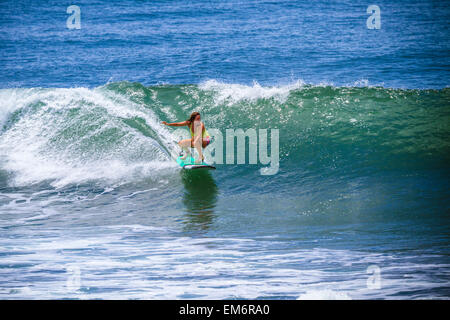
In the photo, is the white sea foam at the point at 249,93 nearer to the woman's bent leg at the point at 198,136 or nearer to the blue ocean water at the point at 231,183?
the blue ocean water at the point at 231,183

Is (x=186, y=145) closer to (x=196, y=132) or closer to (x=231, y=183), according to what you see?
(x=196, y=132)

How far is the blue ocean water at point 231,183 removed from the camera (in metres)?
5.84

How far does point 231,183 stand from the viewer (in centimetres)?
1032

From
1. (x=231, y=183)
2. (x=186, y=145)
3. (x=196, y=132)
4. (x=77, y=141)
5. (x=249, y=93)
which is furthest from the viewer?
(x=249, y=93)

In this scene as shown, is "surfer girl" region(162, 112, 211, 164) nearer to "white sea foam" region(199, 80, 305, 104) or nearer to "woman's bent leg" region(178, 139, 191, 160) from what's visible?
"woman's bent leg" region(178, 139, 191, 160)

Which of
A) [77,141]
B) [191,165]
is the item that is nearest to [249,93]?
[191,165]

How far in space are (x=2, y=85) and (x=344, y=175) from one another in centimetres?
1548

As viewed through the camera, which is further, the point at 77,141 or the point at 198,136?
the point at 77,141

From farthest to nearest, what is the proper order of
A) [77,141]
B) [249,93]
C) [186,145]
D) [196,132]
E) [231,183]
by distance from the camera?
1. [249,93]
2. [77,141]
3. [231,183]
4. [186,145]
5. [196,132]

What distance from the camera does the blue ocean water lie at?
584 centimetres

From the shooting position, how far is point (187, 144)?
402 inches

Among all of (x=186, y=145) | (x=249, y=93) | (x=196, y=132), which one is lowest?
(x=186, y=145)

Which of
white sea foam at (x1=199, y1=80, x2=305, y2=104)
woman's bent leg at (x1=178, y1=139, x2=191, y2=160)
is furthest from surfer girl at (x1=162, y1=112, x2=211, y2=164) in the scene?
white sea foam at (x1=199, y1=80, x2=305, y2=104)

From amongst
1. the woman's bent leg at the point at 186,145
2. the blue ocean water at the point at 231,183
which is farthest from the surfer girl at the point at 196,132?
the blue ocean water at the point at 231,183
